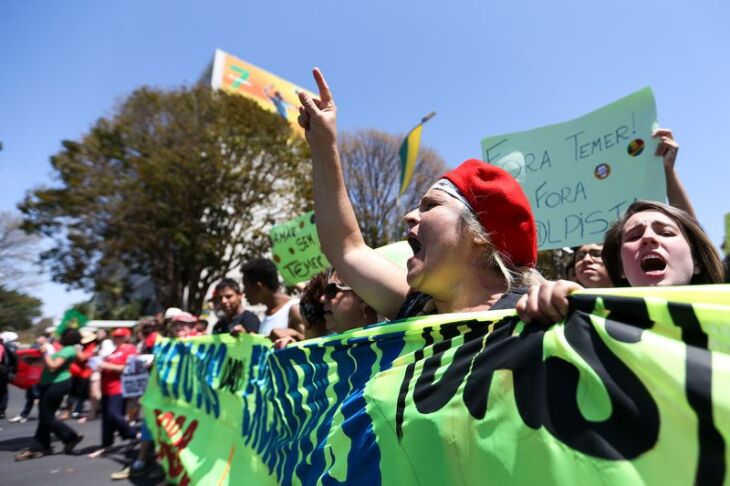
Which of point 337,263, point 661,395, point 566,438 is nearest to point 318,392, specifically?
point 337,263

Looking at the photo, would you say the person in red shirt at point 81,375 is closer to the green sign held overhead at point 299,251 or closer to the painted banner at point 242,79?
the green sign held overhead at point 299,251

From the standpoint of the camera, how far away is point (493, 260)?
5.27ft

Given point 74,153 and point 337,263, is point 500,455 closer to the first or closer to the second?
point 337,263

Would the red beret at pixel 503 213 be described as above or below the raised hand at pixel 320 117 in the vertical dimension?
below

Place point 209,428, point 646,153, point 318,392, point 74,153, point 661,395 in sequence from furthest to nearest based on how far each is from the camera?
point 74,153 < point 209,428 < point 646,153 < point 318,392 < point 661,395

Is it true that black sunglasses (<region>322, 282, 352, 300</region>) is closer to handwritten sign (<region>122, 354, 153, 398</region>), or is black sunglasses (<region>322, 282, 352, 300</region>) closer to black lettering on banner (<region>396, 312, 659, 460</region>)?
black lettering on banner (<region>396, 312, 659, 460</region>)

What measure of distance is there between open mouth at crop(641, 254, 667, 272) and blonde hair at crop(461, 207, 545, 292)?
1.41ft

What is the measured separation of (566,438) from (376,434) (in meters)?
0.58

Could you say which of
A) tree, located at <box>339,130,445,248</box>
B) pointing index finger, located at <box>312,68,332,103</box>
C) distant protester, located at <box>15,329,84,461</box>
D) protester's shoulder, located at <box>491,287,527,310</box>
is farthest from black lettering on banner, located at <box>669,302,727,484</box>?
tree, located at <box>339,130,445,248</box>

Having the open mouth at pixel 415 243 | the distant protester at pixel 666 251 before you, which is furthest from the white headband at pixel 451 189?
the distant protester at pixel 666 251

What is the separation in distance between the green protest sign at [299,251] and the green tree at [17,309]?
34.6 m

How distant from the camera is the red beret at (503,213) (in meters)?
1.60

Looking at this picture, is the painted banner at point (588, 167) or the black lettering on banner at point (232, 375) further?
the black lettering on banner at point (232, 375)

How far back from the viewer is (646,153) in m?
2.89
